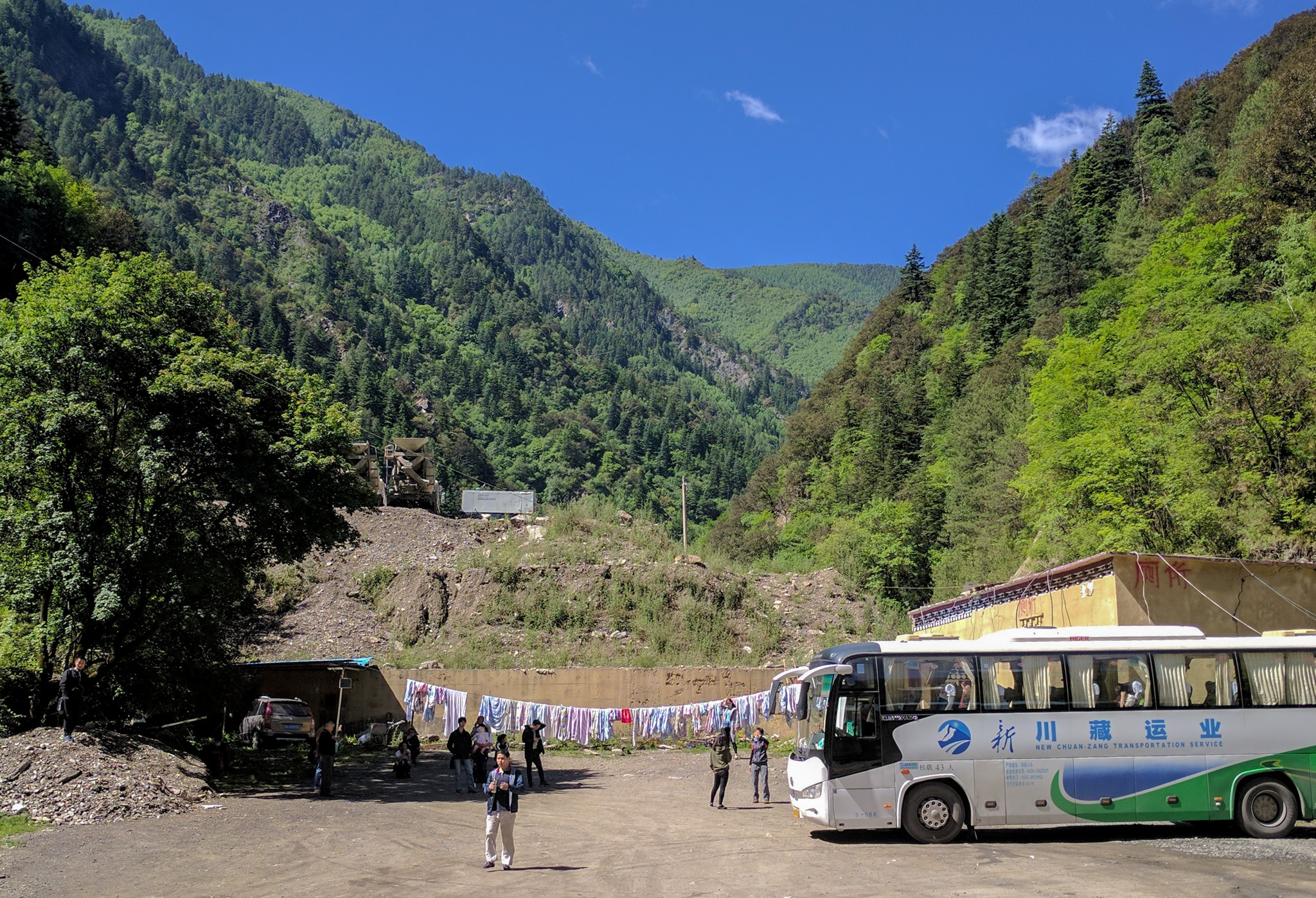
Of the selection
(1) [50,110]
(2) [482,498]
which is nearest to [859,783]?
(2) [482,498]

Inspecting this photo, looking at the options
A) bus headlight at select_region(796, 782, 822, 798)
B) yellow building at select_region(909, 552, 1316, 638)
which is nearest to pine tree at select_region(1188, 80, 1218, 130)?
yellow building at select_region(909, 552, 1316, 638)

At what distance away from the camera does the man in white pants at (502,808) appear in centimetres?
1115

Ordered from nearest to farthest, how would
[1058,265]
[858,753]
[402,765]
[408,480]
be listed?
[858,753] < [402,765] < [408,480] < [1058,265]

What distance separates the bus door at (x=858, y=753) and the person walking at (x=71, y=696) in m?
12.6

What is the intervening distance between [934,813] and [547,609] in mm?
26897

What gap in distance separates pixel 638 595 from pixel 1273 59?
219 ft

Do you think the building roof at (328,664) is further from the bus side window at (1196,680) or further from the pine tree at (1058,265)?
the pine tree at (1058,265)

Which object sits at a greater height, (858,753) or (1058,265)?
(1058,265)

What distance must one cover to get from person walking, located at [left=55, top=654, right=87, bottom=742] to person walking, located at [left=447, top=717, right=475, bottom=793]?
22.2 feet

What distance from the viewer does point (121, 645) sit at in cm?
1872

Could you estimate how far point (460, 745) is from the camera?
63.8 feet

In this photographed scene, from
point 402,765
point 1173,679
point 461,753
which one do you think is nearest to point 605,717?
point 402,765

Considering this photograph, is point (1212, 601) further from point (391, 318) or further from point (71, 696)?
point (391, 318)

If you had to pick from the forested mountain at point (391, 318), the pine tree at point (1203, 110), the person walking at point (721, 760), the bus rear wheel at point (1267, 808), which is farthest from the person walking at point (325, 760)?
the forested mountain at point (391, 318)
